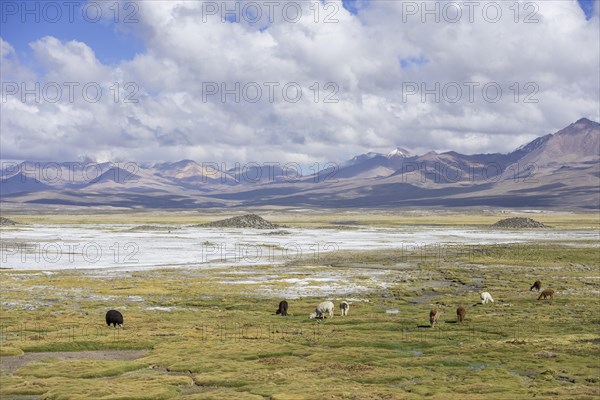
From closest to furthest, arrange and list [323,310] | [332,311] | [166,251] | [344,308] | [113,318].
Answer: [113,318]
[323,310]
[332,311]
[344,308]
[166,251]

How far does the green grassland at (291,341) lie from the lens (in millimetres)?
25609

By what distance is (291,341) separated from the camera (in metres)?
35.3

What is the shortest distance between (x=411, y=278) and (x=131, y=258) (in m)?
43.3

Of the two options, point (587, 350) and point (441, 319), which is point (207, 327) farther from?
point (587, 350)

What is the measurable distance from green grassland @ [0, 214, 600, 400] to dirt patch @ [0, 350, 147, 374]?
110 mm

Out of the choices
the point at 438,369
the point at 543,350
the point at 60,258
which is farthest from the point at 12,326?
the point at 60,258

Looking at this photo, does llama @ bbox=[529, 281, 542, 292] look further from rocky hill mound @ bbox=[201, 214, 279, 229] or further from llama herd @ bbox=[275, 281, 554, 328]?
rocky hill mound @ bbox=[201, 214, 279, 229]

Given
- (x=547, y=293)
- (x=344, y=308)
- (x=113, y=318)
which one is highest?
(x=547, y=293)

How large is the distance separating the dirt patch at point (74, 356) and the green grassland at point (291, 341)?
0.36 ft

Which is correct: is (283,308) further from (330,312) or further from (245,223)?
(245,223)

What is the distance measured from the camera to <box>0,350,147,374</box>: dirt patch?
30.1 m

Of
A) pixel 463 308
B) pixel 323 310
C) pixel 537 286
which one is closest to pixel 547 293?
pixel 537 286

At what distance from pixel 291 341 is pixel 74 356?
12.1 m

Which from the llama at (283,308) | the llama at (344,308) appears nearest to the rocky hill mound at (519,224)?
the llama at (344,308)
